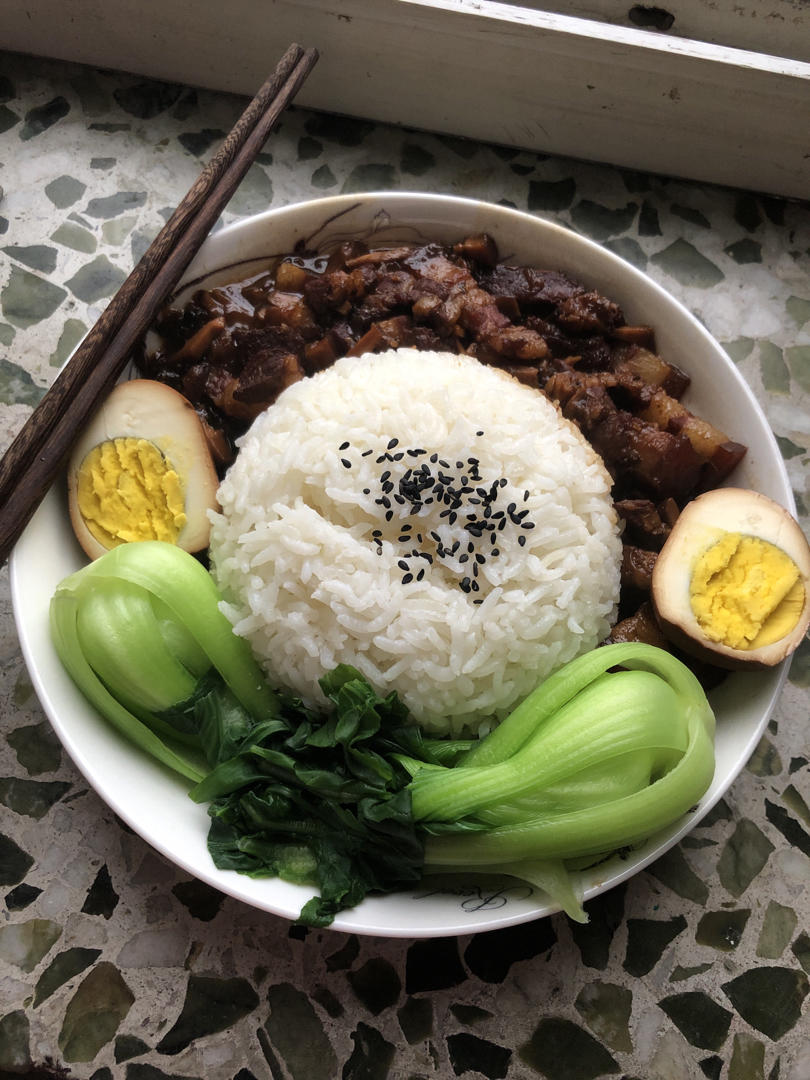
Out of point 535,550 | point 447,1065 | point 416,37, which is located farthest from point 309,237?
point 447,1065

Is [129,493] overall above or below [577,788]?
above

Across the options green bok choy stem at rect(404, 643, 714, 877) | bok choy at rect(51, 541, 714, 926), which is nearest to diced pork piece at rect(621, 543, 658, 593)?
bok choy at rect(51, 541, 714, 926)

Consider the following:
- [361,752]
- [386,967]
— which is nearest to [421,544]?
[361,752]

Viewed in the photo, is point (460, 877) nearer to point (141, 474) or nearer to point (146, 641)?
point (146, 641)

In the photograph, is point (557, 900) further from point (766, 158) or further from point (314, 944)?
point (766, 158)

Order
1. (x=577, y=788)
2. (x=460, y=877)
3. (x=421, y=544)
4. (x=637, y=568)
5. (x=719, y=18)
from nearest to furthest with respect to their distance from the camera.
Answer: (x=577, y=788) → (x=460, y=877) → (x=421, y=544) → (x=637, y=568) → (x=719, y=18)

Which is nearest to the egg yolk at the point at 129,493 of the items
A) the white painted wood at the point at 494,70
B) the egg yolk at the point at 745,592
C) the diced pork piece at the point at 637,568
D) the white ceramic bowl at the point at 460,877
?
the white ceramic bowl at the point at 460,877

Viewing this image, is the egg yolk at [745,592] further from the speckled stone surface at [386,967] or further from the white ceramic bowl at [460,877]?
the speckled stone surface at [386,967]
